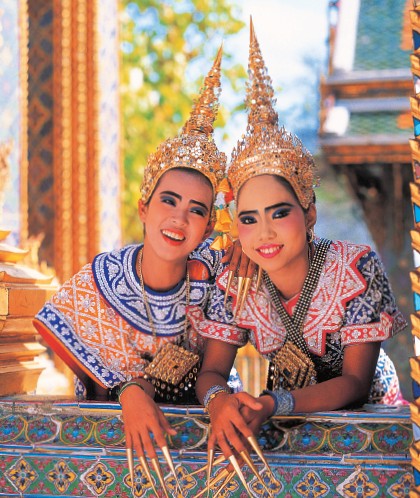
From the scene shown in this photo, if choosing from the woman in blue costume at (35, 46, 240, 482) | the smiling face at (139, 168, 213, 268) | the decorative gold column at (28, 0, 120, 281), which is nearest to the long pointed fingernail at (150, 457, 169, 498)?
the woman in blue costume at (35, 46, 240, 482)

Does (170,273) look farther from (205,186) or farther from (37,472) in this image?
(37,472)

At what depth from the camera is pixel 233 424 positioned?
197cm

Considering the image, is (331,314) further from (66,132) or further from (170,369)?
(66,132)

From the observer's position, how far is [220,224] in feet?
8.29

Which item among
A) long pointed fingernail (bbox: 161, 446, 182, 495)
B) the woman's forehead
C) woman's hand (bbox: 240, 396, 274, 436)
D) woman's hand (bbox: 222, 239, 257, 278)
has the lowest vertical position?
long pointed fingernail (bbox: 161, 446, 182, 495)

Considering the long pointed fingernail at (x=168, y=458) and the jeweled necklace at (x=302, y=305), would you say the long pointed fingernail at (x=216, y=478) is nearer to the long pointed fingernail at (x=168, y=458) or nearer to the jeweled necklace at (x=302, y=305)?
the long pointed fingernail at (x=168, y=458)

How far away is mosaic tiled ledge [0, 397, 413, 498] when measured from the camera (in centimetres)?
207

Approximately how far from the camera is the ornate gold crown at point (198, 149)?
2.57m

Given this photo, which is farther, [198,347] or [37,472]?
[198,347]

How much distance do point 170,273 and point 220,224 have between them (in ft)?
0.71

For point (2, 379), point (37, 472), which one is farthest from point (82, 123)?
point (37, 472)

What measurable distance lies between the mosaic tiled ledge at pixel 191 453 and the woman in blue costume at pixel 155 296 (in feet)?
0.80

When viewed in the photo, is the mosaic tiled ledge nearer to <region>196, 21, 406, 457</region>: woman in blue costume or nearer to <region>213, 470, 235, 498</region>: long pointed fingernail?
<region>213, 470, 235, 498</region>: long pointed fingernail

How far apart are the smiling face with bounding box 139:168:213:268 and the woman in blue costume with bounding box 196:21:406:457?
0.13m
